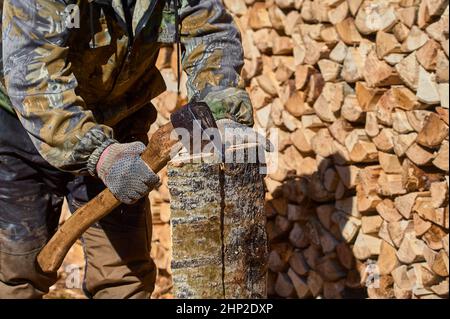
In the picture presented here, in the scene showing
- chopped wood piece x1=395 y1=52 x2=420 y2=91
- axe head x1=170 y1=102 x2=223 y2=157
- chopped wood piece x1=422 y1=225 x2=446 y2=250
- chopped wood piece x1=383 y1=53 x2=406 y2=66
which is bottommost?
chopped wood piece x1=422 y1=225 x2=446 y2=250

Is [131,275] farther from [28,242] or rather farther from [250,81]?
[250,81]

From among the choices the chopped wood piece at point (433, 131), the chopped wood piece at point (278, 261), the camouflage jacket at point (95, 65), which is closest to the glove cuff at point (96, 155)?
the camouflage jacket at point (95, 65)

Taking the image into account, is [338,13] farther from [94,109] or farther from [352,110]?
[94,109]

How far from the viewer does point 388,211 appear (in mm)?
4602

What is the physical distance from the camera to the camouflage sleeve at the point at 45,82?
3463 mm

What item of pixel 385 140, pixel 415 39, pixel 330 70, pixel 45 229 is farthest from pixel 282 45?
pixel 45 229

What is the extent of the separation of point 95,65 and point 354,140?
1388 millimetres

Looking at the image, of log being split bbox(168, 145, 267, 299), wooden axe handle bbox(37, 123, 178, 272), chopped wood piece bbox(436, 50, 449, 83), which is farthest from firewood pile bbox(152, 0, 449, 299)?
wooden axe handle bbox(37, 123, 178, 272)

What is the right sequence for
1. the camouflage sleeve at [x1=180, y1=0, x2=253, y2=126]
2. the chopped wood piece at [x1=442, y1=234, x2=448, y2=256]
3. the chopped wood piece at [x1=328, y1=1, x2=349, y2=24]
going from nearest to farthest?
the camouflage sleeve at [x1=180, y1=0, x2=253, y2=126] < the chopped wood piece at [x1=442, y1=234, x2=448, y2=256] < the chopped wood piece at [x1=328, y1=1, x2=349, y2=24]

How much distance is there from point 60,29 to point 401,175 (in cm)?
171

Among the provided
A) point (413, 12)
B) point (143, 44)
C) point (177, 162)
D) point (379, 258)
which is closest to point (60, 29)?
point (143, 44)

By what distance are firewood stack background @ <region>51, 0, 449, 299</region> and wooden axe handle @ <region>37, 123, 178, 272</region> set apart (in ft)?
A: 4.57

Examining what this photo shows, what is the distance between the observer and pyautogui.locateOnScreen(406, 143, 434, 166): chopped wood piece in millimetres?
4312

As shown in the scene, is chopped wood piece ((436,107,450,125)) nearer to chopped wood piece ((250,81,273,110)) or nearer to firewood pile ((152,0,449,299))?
firewood pile ((152,0,449,299))
